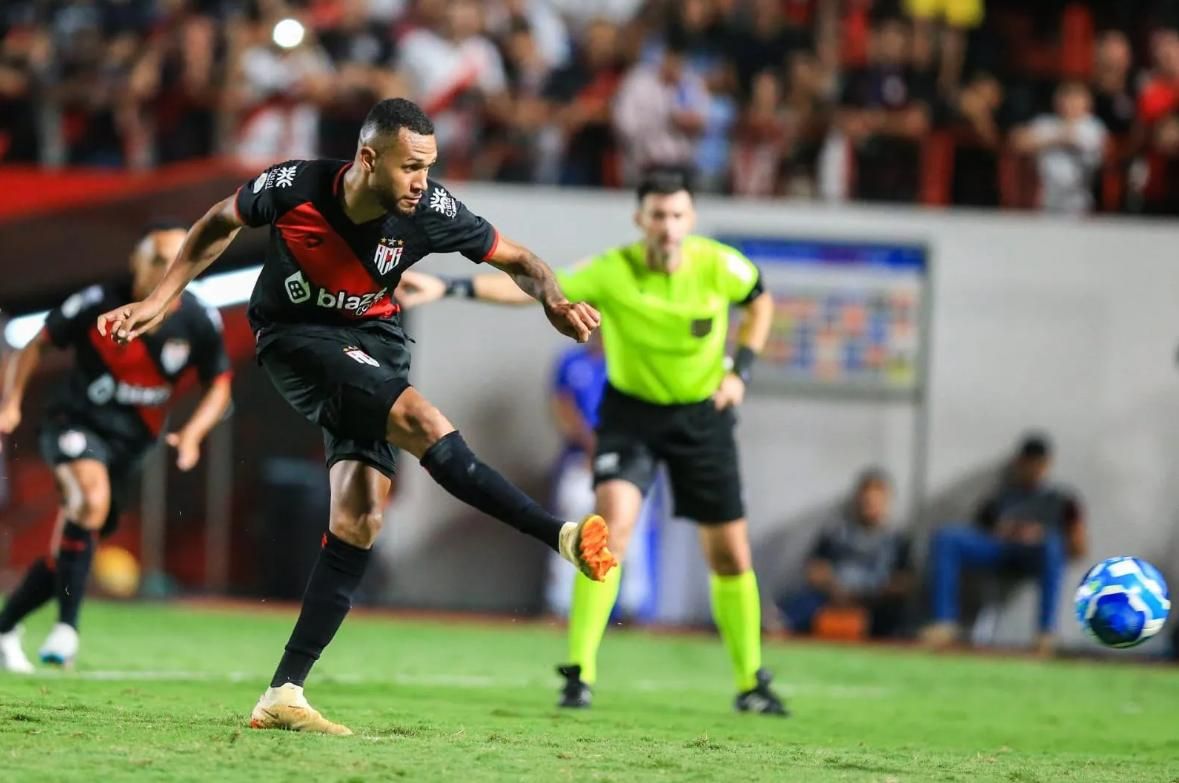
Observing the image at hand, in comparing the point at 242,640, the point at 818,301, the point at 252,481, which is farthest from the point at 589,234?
the point at 242,640

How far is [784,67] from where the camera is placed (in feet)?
50.1

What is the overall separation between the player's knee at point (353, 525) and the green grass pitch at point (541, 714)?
2.13 ft

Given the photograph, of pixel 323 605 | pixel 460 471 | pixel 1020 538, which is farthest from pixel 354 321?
pixel 1020 538

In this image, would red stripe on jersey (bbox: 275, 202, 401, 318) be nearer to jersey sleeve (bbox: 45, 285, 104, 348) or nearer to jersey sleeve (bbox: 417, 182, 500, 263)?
jersey sleeve (bbox: 417, 182, 500, 263)

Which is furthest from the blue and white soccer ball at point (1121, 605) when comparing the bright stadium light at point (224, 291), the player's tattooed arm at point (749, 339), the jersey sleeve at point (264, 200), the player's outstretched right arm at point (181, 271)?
the bright stadium light at point (224, 291)

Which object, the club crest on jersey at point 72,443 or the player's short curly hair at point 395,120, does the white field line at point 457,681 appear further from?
the player's short curly hair at point 395,120

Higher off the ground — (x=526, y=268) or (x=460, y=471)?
(x=526, y=268)

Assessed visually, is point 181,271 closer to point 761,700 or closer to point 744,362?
point 744,362

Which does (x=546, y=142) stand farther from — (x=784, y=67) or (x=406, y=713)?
(x=406, y=713)

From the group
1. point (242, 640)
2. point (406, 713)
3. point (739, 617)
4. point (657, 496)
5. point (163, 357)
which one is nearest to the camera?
point (406, 713)

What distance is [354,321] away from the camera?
611 cm

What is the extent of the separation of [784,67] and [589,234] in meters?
2.20

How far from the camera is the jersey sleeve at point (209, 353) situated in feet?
28.6

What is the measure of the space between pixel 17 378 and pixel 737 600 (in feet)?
11.5
